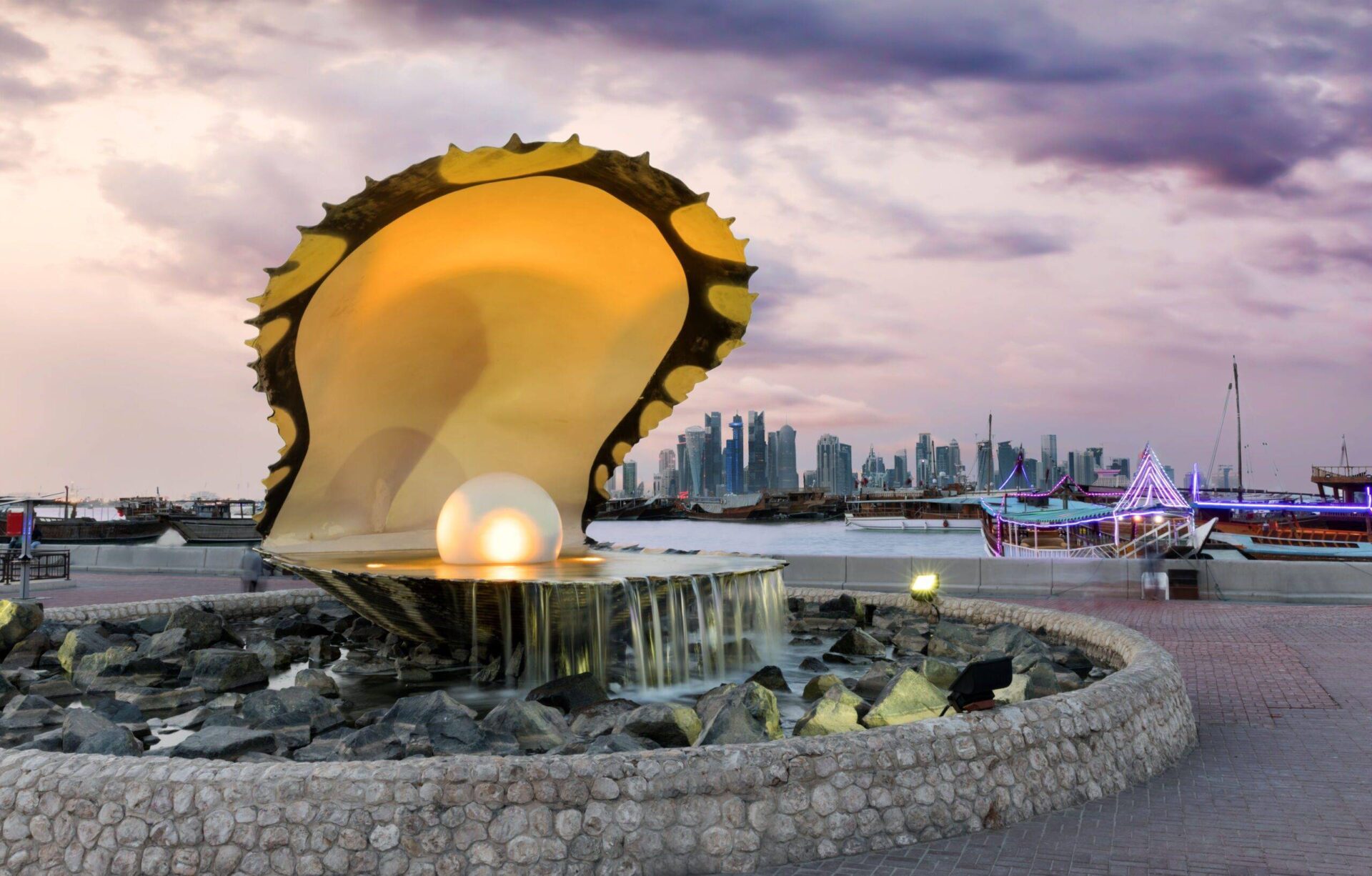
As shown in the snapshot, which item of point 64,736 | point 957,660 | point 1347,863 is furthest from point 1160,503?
point 64,736

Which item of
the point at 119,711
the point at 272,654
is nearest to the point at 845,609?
the point at 272,654

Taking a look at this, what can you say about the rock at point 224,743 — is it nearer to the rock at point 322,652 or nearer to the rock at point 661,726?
the rock at point 661,726

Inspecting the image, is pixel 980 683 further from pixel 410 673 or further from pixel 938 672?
pixel 410 673

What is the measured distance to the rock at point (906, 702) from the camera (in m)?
7.64

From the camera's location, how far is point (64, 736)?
275 inches

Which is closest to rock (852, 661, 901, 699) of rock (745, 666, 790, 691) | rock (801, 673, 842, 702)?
rock (801, 673, 842, 702)

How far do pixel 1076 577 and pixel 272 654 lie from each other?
1354cm

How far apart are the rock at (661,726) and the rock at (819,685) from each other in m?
2.20

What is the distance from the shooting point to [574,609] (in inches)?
369

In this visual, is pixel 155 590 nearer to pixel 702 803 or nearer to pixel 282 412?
pixel 282 412

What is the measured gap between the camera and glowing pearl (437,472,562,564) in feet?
35.8

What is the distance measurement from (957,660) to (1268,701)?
3.05m

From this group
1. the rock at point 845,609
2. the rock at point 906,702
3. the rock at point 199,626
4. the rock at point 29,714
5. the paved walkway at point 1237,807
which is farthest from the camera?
the rock at point 845,609

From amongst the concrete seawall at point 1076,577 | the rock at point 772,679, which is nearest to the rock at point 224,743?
the rock at point 772,679
